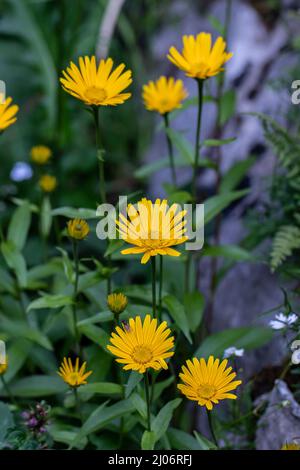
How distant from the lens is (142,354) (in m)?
1.19

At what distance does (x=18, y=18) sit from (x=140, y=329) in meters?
1.97

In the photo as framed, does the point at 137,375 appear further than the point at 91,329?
No

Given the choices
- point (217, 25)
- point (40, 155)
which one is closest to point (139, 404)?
point (40, 155)

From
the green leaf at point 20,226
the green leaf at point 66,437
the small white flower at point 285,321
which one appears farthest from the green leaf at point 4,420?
the small white flower at point 285,321

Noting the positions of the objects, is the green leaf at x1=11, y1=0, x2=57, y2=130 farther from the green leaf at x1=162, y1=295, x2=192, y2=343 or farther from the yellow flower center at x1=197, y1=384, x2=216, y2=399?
the yellow flower center at x1=197, y1=384, x2=216, y2=399

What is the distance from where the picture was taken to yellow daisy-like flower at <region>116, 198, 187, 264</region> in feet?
3.96

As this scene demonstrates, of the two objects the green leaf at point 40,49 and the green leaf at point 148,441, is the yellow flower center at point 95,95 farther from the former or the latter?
the green leaf at point 40,49

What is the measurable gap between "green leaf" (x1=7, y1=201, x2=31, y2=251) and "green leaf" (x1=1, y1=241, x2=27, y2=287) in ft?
0.18

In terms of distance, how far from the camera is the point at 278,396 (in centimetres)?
150

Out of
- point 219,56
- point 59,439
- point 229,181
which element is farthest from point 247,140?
point 59,439

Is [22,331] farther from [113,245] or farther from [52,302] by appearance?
[113,245]

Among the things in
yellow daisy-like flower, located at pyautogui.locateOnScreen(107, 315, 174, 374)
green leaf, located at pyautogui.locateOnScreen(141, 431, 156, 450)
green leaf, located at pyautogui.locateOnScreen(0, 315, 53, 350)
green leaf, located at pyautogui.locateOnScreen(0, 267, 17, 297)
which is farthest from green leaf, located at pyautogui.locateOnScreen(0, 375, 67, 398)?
yellow daisy-like flower, located at pyautogui.locateOnScreen(107, 315, 174, 374)

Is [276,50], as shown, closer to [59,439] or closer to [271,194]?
[271,194]
